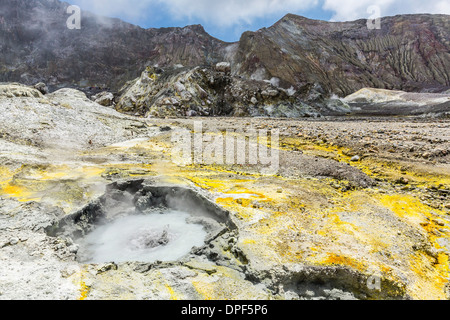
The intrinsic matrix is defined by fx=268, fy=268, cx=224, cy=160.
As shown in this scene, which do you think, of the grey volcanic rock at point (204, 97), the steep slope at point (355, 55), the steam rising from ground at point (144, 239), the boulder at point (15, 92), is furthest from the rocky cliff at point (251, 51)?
the steam rising from ground at point (144, 239)

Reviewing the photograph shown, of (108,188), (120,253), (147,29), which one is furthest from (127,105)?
(147,29)

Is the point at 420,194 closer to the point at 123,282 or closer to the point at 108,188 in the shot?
the point at 123,282

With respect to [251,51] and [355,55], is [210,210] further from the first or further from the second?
[355,55]

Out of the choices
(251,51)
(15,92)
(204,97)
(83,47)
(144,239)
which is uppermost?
(83,47)

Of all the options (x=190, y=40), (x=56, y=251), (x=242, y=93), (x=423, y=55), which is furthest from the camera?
(x=190, y=40)

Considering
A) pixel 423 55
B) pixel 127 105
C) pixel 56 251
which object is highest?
pixel 423 55

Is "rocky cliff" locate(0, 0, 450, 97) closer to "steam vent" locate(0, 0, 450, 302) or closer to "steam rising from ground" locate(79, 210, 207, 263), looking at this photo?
"steam vent" locate(0, 0, 450, 302)

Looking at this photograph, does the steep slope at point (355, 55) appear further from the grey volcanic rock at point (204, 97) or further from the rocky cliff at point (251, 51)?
the grey volcanic rock at point (204, 97)

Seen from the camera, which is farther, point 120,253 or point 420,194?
point 420,194

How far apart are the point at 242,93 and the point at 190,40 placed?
2538 inches

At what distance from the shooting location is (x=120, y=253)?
6730 millimetres

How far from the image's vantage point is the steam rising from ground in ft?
21.4

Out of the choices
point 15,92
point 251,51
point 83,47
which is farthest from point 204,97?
point 83,47

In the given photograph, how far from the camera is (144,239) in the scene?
7316 mm
